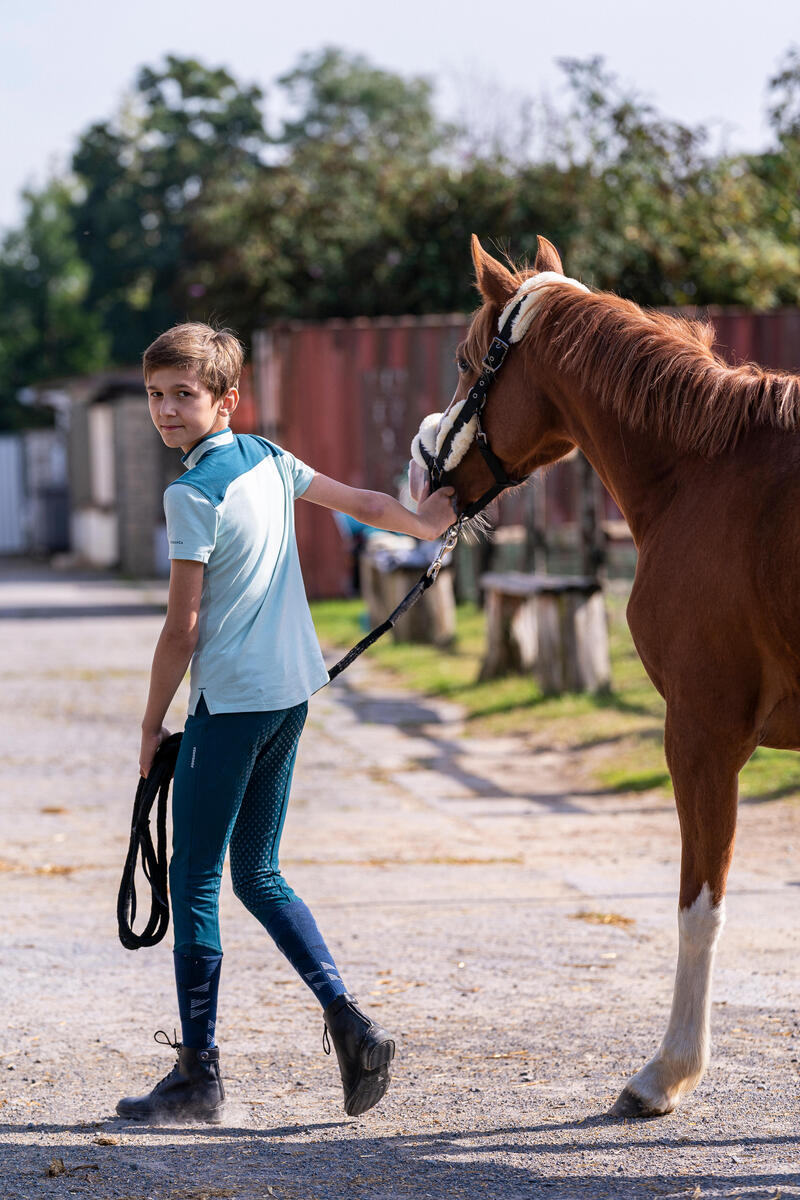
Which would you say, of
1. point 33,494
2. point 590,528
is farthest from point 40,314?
point 590,528

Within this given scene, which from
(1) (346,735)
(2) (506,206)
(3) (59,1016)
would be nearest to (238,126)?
(2) (506,206)

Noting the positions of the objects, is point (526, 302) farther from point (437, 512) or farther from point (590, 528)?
point (590, 528)

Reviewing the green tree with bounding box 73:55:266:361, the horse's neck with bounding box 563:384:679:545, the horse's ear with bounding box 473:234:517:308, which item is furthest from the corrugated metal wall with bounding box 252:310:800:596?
the green tree with bounding box 73:55:266:361

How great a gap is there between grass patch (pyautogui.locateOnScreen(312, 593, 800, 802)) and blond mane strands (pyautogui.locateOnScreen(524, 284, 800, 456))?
399cm

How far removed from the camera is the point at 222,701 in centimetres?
315

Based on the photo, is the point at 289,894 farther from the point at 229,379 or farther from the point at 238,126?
the point at 238,126

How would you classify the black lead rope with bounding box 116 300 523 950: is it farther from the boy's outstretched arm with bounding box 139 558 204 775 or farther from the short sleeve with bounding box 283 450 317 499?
the short sleeve with bounding box 283 450 317 499

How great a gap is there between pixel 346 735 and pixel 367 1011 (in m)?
5.23

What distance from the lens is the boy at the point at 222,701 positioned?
3.15 m

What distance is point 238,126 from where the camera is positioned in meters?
38.7

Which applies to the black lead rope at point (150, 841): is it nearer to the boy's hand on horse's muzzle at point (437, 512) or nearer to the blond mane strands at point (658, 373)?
the boy's hand on horse's muzzle at point (437, 512)

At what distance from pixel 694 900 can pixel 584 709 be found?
5821mm

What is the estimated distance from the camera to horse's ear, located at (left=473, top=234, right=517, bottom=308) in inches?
142

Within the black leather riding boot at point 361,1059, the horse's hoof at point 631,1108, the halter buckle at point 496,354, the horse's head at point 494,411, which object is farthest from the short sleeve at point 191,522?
the horse's hoof at point 631,1108
